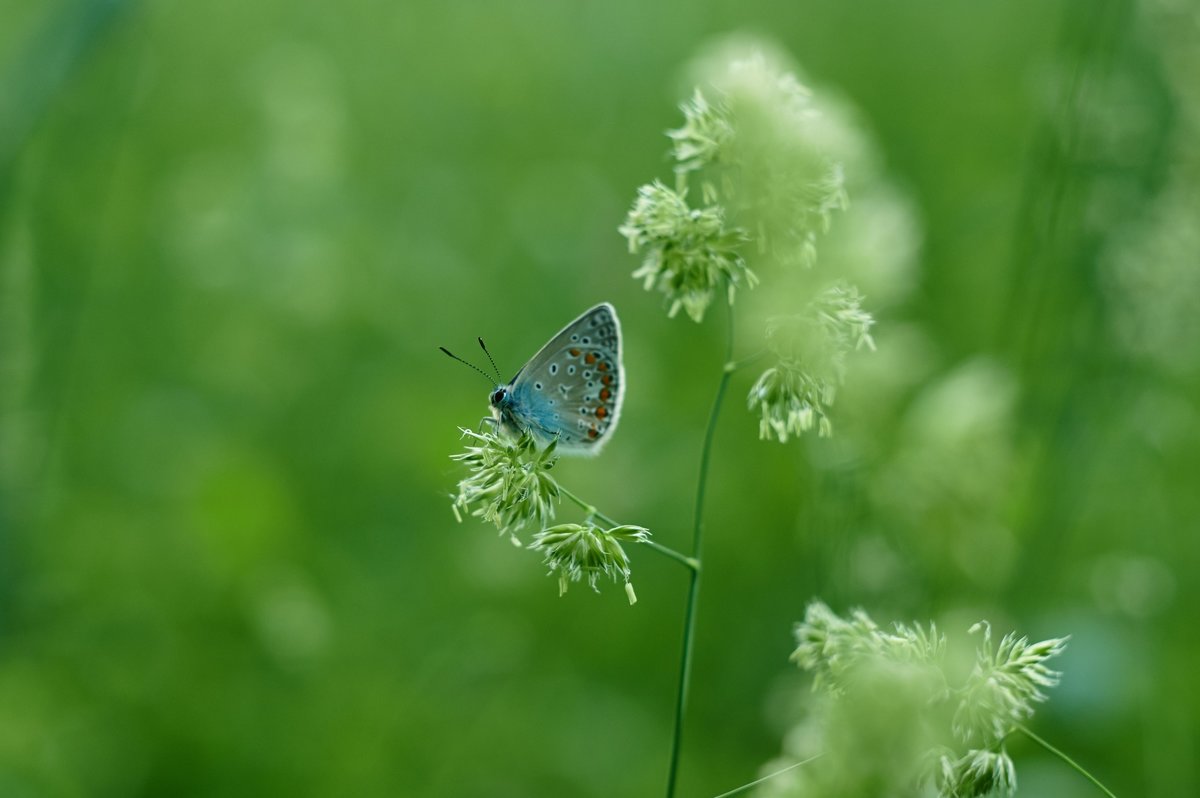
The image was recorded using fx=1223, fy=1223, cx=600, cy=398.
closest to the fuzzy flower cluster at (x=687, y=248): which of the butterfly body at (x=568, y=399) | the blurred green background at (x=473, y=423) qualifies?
the blurred green background at (x=473, y=423)

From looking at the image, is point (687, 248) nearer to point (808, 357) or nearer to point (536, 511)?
point (808, 357)

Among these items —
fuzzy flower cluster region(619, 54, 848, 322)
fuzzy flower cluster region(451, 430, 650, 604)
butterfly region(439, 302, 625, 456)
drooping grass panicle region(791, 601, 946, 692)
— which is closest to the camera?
drooping grass panicle region(791, 601, 946, 692)

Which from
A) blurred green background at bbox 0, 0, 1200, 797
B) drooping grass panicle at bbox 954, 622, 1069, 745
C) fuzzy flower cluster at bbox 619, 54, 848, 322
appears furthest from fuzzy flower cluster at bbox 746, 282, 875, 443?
drooping grass panicle at bbox 954, 622, 1069, 745

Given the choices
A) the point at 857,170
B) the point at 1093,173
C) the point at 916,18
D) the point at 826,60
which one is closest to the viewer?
the point at 857,170

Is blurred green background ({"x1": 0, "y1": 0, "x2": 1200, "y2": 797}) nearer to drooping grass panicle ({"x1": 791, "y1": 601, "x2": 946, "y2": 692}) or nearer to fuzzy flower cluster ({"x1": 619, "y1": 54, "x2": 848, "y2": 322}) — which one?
fuzzy flower cluster ({"x1": 619, "y1": 54, "x2": 848, "y2": 322})

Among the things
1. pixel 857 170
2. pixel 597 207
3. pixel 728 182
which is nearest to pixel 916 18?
pixel 597 207

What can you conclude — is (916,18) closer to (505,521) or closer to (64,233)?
(64,233)
